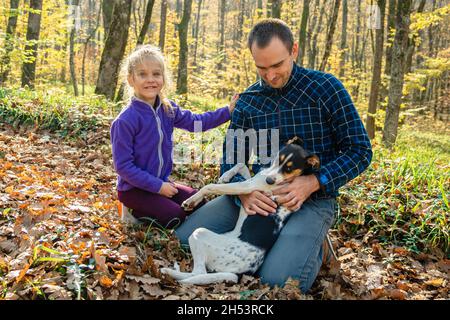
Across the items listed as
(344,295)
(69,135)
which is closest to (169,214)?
(344,295)

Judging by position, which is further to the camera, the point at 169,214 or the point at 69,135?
the point at 69,135

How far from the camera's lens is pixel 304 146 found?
143 inches

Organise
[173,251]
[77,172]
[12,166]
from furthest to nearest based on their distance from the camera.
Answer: [77,172] < [12,166] < [173,251]

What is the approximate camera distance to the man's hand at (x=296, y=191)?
332 cm

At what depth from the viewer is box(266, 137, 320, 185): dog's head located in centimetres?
325

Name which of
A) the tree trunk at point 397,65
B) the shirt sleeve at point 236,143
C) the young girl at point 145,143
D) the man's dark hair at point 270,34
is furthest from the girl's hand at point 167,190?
the tree trunk at point 397,65

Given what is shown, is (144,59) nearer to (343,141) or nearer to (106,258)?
(106,258)

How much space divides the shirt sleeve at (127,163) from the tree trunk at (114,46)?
18.5 ft

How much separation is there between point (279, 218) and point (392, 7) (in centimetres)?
1203

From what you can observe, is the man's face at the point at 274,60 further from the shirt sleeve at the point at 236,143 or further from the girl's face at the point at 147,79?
the girl's face at the point at 147,79

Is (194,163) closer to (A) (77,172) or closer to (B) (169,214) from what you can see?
(A) (77,172)

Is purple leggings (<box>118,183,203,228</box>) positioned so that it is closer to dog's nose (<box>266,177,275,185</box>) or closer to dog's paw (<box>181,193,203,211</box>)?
dog's paw (<box>181,193,203,211</box>)

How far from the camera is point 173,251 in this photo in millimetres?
3592

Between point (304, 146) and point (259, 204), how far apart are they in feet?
2.50
